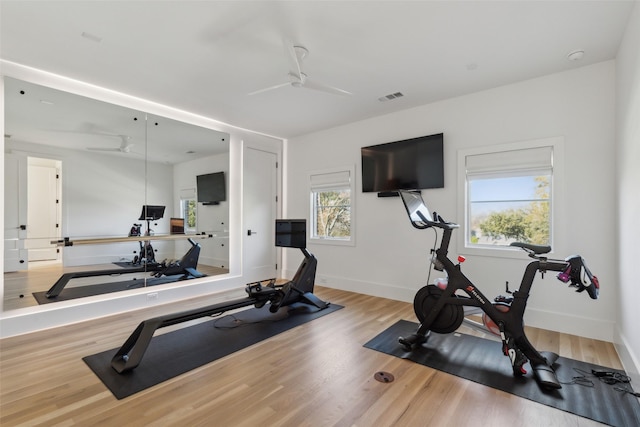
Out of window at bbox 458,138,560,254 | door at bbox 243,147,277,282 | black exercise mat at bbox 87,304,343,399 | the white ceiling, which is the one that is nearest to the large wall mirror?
door at bbox 243,147,277,282

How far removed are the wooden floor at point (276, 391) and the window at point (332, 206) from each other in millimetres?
2598

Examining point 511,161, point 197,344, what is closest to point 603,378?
point 511,161

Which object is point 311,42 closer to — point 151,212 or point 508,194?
point 508,194

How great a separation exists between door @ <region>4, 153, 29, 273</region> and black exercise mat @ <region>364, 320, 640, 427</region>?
4.01 metres

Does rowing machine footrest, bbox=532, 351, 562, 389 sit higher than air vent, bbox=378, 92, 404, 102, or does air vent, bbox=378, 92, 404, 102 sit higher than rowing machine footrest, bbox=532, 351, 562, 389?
air vent, bbox=378, 92, 404, 102

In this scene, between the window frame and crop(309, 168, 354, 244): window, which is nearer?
the window frame

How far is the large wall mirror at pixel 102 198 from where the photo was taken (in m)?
3.38

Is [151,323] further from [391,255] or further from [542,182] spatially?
[542,182]

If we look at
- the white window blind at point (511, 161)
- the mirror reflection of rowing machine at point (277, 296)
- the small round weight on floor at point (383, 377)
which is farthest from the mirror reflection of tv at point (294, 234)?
the white window blind at point (511, 161)

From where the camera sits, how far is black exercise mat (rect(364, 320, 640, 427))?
1995 millimetres

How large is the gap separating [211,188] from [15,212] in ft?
8.03

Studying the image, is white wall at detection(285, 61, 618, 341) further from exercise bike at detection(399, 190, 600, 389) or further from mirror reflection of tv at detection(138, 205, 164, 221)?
mirror reflection of tv at detection(138, 205, 164, 221)

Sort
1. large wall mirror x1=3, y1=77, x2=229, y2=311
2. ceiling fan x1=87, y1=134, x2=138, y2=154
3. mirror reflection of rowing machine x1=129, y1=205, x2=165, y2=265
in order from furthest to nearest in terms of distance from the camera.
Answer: mirror reflection of rowing machine x1=129, y1=205, x2=165, y2=265 → ceiling fan x1=87, y1=134, x2=138, y2=154 → large wall mirror x1=3, y1=77, x2=229, y2=311

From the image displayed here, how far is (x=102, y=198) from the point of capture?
13.3 ft
